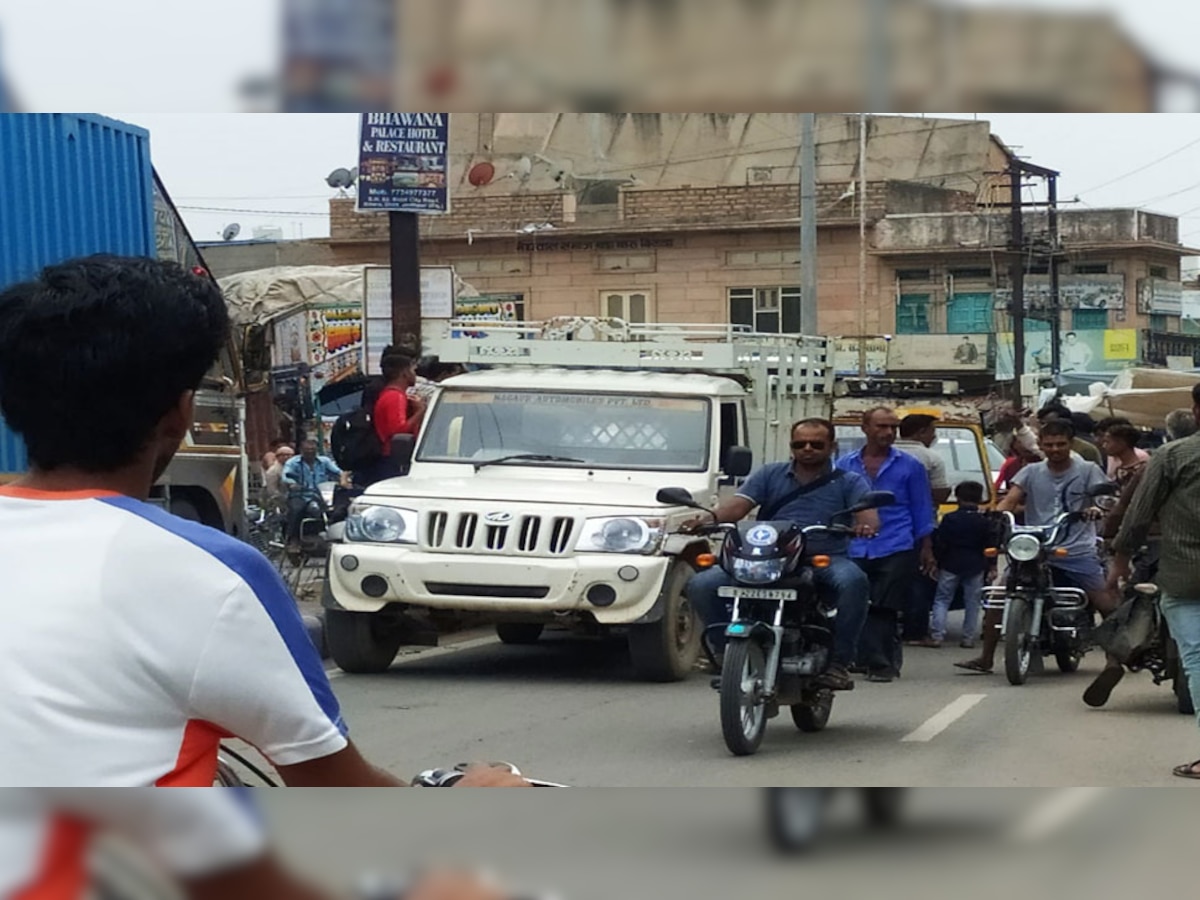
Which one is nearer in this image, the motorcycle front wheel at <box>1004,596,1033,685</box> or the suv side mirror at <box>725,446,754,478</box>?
the motorcycle front wheel at <box>1004,596,1033,685</box>

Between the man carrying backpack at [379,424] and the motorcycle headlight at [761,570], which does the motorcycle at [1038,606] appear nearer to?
Answer: the motorcycle headlight at [761,570]

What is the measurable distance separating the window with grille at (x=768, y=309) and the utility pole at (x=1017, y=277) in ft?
3.71

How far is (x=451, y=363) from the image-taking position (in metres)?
10.5

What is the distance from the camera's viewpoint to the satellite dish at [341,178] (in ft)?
16.3

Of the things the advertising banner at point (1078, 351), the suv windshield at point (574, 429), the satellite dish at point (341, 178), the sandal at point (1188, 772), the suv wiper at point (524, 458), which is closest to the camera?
the satellite dish at point (341, 178)

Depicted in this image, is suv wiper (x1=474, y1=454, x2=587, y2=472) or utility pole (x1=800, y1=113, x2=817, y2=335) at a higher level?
utility pole (x1=800, y1=113, x2=817, y2=335)

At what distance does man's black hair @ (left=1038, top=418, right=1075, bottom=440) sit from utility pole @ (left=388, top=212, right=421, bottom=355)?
10.8 ft

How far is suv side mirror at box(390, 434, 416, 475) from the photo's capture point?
966cm

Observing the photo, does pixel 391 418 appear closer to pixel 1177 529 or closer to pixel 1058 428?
pixel 1058 428

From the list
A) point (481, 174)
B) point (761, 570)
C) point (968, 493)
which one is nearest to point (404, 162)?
point (481, 174)

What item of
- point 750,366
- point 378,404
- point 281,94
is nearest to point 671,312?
point 750,366

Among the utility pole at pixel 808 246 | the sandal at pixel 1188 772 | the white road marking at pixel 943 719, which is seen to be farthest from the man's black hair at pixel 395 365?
the sandal at pixel 1188 772

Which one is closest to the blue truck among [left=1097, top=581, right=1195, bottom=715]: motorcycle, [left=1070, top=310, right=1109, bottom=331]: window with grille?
[left=1097, top=581, right=1195, bottom=715]: motorcycle

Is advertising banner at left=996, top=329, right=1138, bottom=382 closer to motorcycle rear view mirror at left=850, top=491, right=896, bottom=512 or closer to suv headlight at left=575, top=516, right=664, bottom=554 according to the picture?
suv headlight at left=575, top=516, right=664, bottom=554
